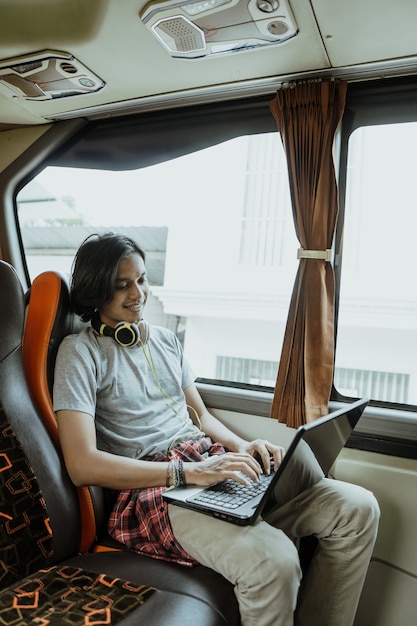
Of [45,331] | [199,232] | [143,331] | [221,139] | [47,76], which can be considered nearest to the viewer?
[45,331]

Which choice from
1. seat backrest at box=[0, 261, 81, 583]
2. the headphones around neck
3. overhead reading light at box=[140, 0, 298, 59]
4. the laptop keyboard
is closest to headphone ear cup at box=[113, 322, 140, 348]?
the headphones around neck

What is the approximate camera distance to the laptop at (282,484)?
4.39 feet

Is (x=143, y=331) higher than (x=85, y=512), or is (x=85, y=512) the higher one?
(x=143, y=331)

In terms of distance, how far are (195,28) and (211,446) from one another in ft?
4.88

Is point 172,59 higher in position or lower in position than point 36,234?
higher

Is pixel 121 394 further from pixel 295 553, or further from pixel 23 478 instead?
pixel 295 553

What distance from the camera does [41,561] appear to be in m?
1.49

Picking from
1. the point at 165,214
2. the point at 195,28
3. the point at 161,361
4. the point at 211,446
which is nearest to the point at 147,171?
the point at 165,214

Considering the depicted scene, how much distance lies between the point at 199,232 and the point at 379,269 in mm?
1063

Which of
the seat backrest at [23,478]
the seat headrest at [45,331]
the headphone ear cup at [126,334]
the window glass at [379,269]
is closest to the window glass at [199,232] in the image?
the window glass at [379,269]

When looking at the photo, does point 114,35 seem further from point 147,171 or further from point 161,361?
point 161,361

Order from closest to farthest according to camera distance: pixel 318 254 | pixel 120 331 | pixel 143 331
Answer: pixel 120 331 → pixel 143 331 → pixel 318 254

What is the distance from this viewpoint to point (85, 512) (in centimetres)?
163

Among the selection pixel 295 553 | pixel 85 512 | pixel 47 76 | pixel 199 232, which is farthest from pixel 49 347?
pixel 199 232
